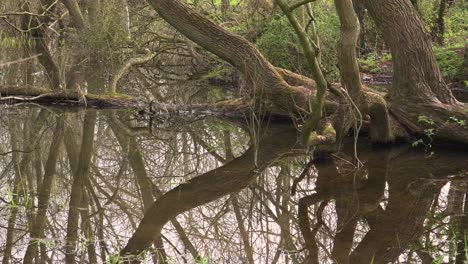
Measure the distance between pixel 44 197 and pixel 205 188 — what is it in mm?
1774

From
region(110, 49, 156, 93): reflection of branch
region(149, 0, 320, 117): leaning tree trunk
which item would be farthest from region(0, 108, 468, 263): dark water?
region(110, 49, 156, 93): reflection of branch

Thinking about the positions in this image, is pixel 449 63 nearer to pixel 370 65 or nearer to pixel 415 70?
pixel 370 65

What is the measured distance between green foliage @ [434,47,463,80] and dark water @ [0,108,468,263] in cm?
673

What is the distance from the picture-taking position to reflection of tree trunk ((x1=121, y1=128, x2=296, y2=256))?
542cm

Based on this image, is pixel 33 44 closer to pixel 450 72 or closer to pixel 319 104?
pixel 450 72

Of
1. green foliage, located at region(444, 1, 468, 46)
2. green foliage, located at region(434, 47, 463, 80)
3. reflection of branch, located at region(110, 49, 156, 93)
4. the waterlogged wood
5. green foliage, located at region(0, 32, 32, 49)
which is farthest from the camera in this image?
green foliage, located at region(444, 1, 468, 46)

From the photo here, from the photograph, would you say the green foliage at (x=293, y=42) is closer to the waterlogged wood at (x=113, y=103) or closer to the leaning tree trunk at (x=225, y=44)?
the waterlogged wood at (x=113, y=103)

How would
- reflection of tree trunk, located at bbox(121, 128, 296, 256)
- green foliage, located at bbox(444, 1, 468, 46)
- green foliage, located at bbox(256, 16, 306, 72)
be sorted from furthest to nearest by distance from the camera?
green foliage, located at bbox(444, 1, 468, 46) < green foliage, located at bbox(256, 16, 306, 72) < reflection of tree trunk, located at bbox(121, 128, 296, 256)

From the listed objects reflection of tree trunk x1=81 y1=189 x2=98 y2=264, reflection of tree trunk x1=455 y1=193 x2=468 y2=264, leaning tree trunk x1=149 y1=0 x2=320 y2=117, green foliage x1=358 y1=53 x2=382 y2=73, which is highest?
green foliage x1=358 y1=53 x2=382 y2=73

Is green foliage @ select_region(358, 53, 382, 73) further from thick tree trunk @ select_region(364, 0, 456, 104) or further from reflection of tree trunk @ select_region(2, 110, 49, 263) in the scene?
reflection of tree trunk @ select_region(2, 110, 49, 263)

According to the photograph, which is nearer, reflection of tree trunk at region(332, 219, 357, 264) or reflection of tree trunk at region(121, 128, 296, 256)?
reflection of tree trunk at region(332, 219, 357, 264)

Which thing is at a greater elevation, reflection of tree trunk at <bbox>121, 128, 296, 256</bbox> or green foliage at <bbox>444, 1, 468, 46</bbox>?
green foliage at <bbox>444, 1, 468, 46</bbox>

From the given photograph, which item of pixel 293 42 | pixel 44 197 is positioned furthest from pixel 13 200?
pixel 293 42

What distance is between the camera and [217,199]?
6715mm
